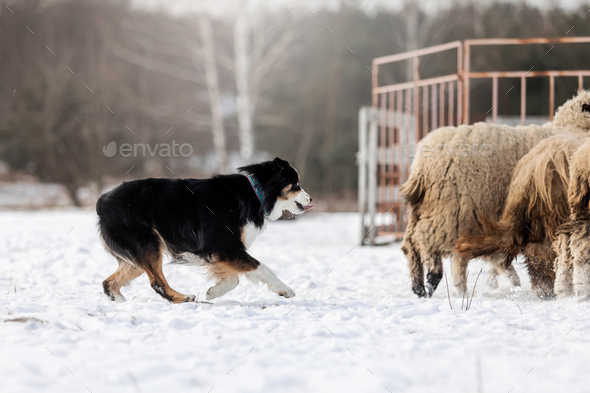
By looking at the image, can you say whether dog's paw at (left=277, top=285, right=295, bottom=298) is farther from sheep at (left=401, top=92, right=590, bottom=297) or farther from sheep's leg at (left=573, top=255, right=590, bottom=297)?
sheep's leg at (left=573, top=255, right=590, bottom=297)

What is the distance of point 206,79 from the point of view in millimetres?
15445

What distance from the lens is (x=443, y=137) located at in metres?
4.52

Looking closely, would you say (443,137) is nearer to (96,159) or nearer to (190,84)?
(96,159)

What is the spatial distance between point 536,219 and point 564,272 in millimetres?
484

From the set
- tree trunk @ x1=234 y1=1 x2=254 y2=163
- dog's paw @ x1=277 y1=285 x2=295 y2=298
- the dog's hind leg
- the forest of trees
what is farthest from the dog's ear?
the forest of trees

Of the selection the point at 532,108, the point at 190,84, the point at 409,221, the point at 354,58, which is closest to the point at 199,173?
the point at 190,84

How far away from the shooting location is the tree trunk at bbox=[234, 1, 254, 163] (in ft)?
42.0

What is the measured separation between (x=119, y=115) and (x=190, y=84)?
205 inches

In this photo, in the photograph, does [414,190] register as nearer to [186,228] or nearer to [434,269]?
[434,269]

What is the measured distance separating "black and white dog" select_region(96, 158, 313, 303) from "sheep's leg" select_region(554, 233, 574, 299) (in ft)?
7.17

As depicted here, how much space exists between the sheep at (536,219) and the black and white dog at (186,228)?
1.76 m

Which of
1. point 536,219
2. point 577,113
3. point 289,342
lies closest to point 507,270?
point 536,219

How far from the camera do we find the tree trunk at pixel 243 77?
42.0 feet

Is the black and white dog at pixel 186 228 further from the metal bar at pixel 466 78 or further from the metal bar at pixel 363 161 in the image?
the metal bar at pixel 363 161
